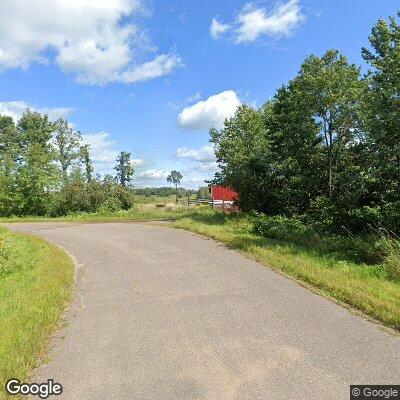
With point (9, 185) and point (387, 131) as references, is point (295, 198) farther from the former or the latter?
point (9, 185)

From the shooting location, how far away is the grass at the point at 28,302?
491cm

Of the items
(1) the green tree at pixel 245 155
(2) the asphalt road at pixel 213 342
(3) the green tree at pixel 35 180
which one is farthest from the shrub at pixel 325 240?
(3) the green tree at pixel 35 180

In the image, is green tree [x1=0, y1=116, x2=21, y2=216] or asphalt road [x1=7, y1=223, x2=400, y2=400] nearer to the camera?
asphalt road [x1=7, y1=223, x2=400, y2=400]

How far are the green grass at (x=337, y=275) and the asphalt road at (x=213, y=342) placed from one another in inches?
14.5

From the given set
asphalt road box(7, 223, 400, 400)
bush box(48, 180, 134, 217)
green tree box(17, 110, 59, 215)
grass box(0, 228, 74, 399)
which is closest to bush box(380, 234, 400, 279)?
asphalt road box(7, 223, 400, 400)

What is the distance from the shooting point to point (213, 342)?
532 cm

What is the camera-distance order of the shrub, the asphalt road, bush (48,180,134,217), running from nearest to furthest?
the asphalt road
the shrub
bush (48,180,134,217)

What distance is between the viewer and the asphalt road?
420cm

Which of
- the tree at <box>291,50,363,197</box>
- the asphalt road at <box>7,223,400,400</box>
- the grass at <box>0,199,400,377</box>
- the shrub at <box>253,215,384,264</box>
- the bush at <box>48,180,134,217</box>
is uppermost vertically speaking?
the tree at <box>291,50,363,197</box>

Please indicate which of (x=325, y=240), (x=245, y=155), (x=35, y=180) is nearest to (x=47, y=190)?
(x=35, y=180)

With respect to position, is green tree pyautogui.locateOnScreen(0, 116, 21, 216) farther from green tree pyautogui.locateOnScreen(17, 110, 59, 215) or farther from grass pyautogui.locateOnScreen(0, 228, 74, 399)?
grass pyautogui.locateOnScreen(0, 228, 74, 399)

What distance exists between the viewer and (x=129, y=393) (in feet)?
13.5

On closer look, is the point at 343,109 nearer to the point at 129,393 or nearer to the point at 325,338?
the point at 325,338

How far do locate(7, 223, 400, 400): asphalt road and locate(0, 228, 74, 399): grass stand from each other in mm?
287
